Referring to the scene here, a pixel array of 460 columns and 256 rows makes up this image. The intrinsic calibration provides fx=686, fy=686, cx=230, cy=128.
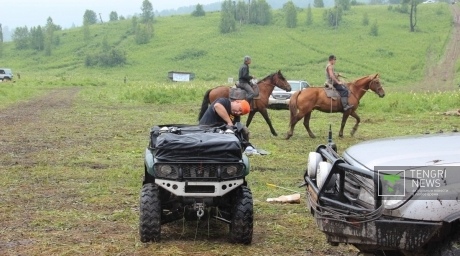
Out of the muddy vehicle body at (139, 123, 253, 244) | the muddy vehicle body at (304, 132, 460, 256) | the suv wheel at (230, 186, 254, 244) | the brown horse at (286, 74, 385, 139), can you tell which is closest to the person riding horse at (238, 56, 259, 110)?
the brown horse at (286, 74, 385, 139)

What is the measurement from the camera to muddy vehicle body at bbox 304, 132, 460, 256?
4730mm

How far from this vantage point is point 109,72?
95.2 meters

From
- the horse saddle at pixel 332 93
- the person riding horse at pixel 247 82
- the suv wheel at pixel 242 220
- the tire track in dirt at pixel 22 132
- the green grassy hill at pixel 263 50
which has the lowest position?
the green grassy hill at pixel 263 50

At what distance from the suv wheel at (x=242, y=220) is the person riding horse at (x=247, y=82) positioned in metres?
11.5

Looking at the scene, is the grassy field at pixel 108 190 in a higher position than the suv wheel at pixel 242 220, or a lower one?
lower

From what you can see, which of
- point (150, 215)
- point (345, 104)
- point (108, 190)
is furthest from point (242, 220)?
point (345, 104)

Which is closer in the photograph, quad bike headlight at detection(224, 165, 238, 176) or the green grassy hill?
quad bike headlight at detection(224, 165, 238, 176)

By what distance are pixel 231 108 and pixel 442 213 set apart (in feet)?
15.3

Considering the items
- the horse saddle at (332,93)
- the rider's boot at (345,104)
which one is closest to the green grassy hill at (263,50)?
the horse saddle at (332,93)

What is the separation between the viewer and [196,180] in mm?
6867

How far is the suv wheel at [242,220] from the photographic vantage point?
7.05 meters

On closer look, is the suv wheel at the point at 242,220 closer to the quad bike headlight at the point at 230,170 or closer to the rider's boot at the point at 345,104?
the quad bike headlight at the point at 230,170

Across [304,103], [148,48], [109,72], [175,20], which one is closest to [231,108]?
[304,103]

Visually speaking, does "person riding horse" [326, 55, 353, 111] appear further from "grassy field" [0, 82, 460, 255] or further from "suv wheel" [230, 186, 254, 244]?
"suv wheel" [230, 186, 254, 244]
